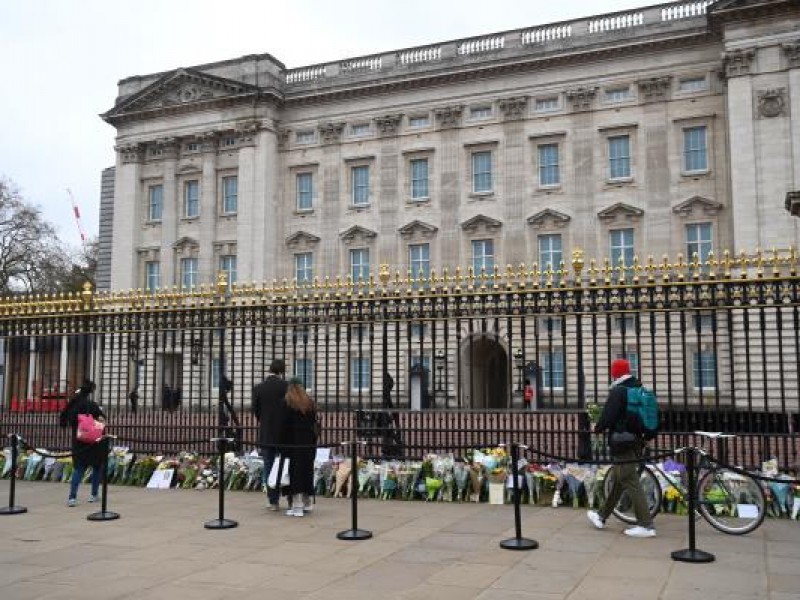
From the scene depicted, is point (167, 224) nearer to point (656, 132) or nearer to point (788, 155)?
point (656, 132)

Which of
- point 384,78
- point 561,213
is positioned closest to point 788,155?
point 561,213

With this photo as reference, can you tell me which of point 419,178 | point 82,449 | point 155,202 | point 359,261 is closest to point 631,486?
point 82,449

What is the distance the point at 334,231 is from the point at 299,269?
2799mm

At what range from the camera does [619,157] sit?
3609cm

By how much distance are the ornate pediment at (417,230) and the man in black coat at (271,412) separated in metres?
27.9

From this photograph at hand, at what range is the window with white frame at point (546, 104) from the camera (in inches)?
1470

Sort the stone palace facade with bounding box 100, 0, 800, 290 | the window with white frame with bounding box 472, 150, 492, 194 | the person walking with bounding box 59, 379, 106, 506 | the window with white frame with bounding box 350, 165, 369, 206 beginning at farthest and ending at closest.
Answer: the window with white frame with bounding box 350, 165, 369, 206 < the window with white frame with bounding box 472, 150, 492, 194 < the stone palace facade with bounding box 100, 0, 800, 290 < the person walking with bounding box 59, 379, 106, 506

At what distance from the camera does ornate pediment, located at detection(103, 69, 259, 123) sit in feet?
138

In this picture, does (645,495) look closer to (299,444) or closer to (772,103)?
Answer: (299,444)

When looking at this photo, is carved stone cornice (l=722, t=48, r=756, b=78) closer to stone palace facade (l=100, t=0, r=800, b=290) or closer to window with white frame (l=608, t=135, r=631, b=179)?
stone palace facade (l=100, t=0, r=800, b=290)

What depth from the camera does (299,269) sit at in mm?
41656

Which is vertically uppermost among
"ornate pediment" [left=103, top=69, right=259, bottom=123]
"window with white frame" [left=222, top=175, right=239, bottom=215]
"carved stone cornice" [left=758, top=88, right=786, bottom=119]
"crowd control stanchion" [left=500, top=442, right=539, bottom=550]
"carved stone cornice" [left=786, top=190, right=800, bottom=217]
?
"ornate pediment" [left=103, top=69, right=259, bottom=123]

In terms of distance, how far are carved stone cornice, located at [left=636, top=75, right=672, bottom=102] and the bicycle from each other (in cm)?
2865

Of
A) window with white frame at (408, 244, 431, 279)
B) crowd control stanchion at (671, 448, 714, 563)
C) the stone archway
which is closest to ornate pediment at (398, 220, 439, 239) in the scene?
window with white frame at (408, 244, 431, 279)
